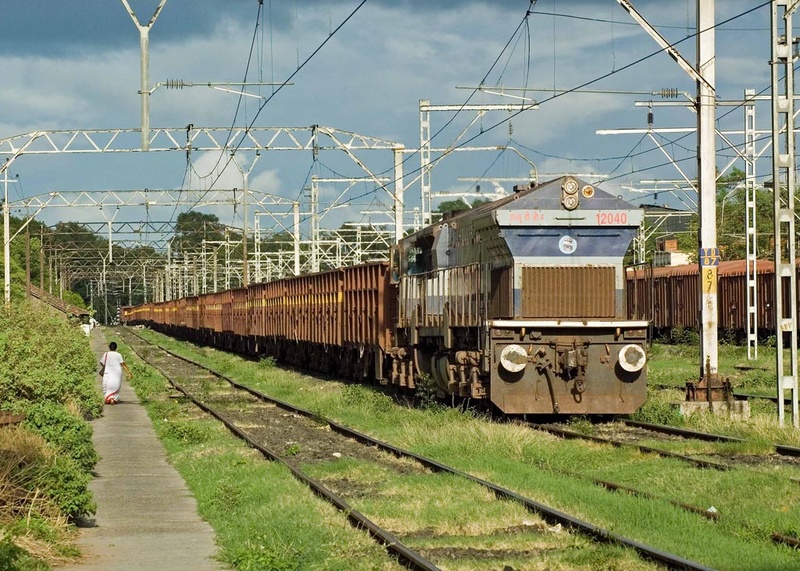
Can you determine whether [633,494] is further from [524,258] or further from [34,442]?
[524,258]

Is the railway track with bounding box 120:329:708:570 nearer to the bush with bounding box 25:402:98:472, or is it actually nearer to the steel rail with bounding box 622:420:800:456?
the bush with bounding box 25:402:98:472

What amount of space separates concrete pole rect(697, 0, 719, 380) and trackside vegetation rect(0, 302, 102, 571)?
10.8m

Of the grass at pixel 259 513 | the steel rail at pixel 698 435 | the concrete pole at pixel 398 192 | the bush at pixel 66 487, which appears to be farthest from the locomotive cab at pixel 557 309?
the concrete pole at pixel 398 192

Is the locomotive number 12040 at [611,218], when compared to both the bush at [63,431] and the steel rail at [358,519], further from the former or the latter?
the bush at [63,431]

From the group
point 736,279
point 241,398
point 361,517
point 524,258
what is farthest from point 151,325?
point 361,517

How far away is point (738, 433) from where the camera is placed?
17938mm

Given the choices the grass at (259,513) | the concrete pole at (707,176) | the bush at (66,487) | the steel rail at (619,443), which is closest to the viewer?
the grass at (259,513)

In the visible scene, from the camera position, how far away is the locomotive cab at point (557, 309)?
19.3m

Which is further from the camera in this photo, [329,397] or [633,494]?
[329,397]

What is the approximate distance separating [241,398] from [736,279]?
22.5 m

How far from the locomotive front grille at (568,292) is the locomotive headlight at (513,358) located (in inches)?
28.4

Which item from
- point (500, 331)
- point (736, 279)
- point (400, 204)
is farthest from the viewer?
point (736, 279)

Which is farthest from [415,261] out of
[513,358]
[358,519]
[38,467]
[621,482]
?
[38,467]

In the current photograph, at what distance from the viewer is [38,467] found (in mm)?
10992
